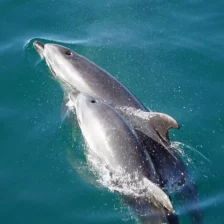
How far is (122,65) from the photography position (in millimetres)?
11859

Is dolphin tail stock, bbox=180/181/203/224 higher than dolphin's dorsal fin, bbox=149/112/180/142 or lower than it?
lower

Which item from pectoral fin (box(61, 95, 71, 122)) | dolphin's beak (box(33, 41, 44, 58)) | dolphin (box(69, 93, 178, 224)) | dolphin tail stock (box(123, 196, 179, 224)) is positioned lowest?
dolphin tail stock (box(123, 196, 179, 224))

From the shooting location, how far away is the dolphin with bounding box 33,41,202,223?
9.08 meters

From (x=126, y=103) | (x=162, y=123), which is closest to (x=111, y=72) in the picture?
(x=126, y=103)

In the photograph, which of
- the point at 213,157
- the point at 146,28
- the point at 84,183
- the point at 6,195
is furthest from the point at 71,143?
the point at 146,28

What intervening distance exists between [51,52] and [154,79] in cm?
230

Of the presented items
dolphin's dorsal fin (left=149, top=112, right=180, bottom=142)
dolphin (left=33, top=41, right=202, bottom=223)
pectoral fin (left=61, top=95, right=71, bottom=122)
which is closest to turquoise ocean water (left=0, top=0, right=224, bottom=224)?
pectoral fin (left=61, top=95, right=71, bottom=122)

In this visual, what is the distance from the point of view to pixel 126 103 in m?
10.1

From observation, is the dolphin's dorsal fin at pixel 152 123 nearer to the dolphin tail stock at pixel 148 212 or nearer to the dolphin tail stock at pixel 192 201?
the dolphin tail stock at pixel 192 201

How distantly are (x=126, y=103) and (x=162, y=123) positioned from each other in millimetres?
1174

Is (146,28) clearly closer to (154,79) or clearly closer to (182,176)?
(154,79)

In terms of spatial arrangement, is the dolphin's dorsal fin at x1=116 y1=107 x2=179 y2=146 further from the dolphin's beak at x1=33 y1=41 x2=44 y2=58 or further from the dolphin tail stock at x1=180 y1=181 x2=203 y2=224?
the dolphin's beak at x1=33 y1=41 x2=44 y2=58

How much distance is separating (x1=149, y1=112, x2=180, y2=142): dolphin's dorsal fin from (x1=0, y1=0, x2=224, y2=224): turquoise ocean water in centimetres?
61

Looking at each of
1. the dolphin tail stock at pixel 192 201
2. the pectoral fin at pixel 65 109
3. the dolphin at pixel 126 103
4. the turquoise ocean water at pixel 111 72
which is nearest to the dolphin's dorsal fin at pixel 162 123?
the dolphin at pixel 126 103
